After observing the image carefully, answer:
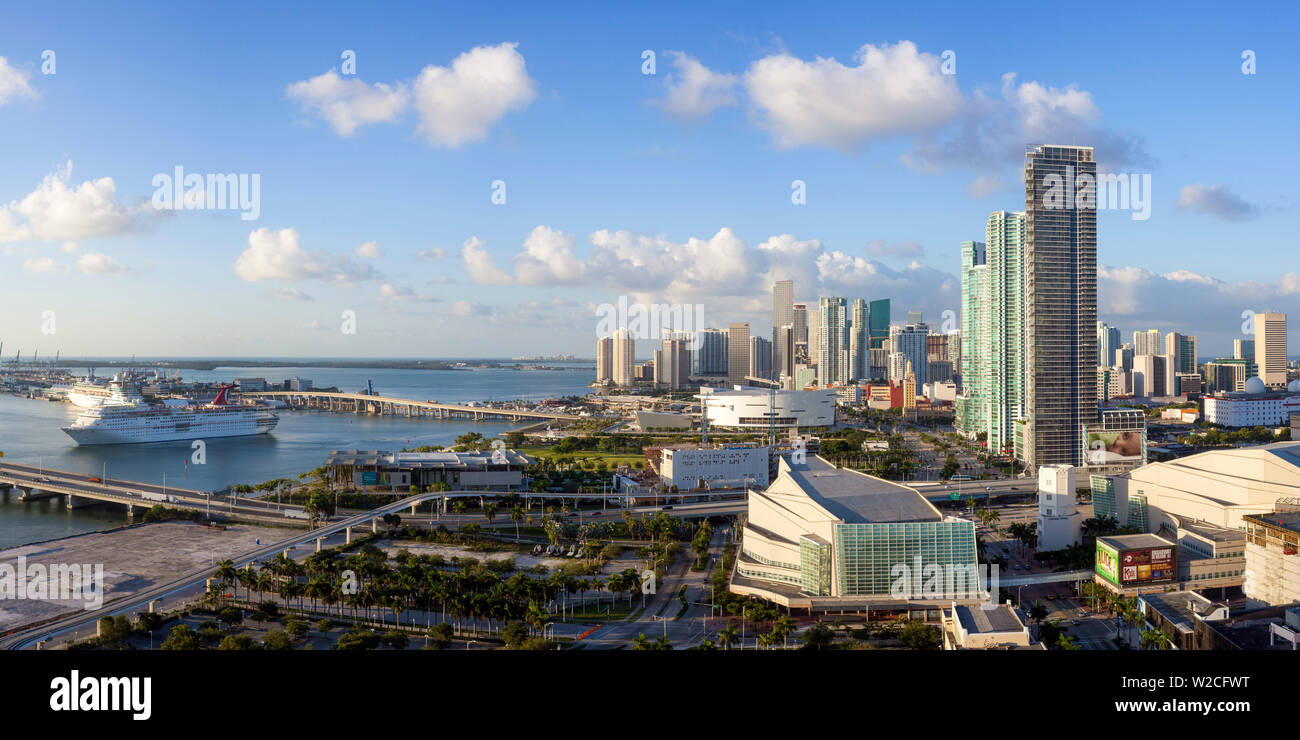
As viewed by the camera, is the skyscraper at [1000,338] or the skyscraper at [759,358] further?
the skyscraper at [759,358]

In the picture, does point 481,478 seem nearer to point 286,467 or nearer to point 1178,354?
point 286,467

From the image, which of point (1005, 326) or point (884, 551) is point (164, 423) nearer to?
point (884, 551)

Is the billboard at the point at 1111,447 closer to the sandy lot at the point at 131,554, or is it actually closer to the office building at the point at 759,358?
the sandy lot at the point at 131,554

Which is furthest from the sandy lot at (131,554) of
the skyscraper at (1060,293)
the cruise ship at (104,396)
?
the skyscraper at (1060,293)

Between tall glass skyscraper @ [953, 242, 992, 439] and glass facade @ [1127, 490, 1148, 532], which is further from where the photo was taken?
tall glass skyscraper @ [953, 242, 992, 439]

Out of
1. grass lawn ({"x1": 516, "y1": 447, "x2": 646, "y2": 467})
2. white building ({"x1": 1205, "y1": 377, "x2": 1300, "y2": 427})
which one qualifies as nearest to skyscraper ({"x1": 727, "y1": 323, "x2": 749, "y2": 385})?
white building ({"x1": 1205, "y1": 377, "x2": 1300, "y2": 427})

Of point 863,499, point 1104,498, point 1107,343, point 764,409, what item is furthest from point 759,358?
point 863,499

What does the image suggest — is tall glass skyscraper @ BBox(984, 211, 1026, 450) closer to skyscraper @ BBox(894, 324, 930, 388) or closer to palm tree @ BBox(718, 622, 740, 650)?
palm tree @ BBox(718, 622, 740, 650)
